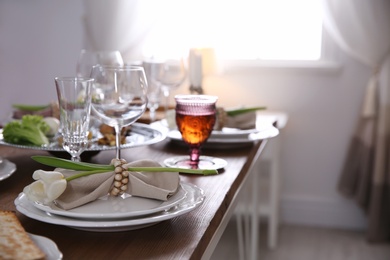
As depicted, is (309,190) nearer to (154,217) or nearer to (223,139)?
(223,139)

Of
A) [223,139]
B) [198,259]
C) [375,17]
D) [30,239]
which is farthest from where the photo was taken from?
[375,17]

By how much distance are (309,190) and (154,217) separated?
2683 mm

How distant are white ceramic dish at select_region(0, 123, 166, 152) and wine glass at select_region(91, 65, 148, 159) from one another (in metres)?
0.18

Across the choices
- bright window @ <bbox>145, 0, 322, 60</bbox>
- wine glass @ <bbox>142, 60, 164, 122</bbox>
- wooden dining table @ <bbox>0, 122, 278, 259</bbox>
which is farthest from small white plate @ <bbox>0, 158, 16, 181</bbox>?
bright window @ <bbox>145, 0, 322, 60</bbox>

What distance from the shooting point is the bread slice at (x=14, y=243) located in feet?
2.40

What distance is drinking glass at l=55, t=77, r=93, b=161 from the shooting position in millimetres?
1147

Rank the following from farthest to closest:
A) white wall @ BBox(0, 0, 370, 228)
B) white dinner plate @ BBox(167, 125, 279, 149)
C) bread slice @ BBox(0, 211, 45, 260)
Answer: white wall @ BBox(0, 0, 370, 228) → white dinner plate @ BBox(167, 125, 279, 149) → bread slice @ BBox(0, 211, 45, 260)

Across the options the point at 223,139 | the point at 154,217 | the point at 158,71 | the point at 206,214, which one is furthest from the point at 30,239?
the point at 158,71

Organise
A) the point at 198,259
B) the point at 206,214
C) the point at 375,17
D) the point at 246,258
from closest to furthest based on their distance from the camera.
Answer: the point at 198,259 < the point at 206,214 < the point at 246,258 < the point at 375,17

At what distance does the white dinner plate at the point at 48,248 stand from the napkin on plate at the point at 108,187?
15 centimetres

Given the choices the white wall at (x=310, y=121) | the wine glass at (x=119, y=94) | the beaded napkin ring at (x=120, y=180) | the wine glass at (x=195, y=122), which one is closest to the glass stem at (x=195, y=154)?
the wine glass at (x=195, y=122)

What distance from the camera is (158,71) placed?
2.12 m

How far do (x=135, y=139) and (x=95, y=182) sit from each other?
0.61 meters

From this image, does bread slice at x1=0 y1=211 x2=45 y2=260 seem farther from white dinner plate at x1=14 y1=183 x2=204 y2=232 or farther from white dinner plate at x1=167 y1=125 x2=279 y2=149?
white dinner plate at x1=167 y1=125 x2=279 y2=149
